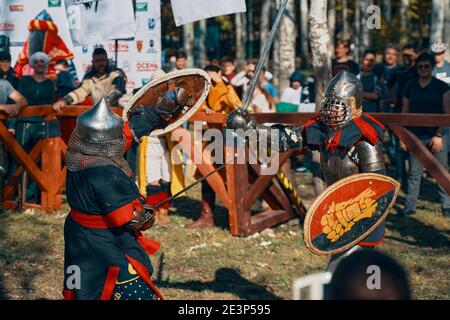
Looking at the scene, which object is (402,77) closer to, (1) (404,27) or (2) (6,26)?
(2) (6,26)

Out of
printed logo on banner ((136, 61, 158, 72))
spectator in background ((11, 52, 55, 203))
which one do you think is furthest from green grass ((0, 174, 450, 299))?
printed logo on banner ((136, 61, 158, 72))

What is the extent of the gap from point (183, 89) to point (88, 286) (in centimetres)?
163

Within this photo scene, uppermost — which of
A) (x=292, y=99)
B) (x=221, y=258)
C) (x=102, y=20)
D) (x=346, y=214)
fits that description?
(x=102, y=20)

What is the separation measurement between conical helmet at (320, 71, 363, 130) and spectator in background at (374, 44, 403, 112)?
486cm

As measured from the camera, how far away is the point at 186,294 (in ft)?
20.7

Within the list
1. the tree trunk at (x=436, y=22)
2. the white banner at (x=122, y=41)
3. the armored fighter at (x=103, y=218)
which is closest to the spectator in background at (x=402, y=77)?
the white banner at (x=122, y=41)

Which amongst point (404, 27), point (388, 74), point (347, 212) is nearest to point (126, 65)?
point (388, 74)

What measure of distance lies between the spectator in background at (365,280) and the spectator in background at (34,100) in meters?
6.83

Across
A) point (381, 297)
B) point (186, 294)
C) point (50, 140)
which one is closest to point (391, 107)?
point (50, 140)

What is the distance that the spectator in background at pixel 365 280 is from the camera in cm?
264

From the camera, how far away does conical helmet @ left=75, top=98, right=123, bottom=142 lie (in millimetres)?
4445

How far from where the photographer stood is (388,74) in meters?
10.9

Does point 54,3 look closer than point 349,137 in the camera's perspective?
No

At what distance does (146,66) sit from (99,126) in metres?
6.76
